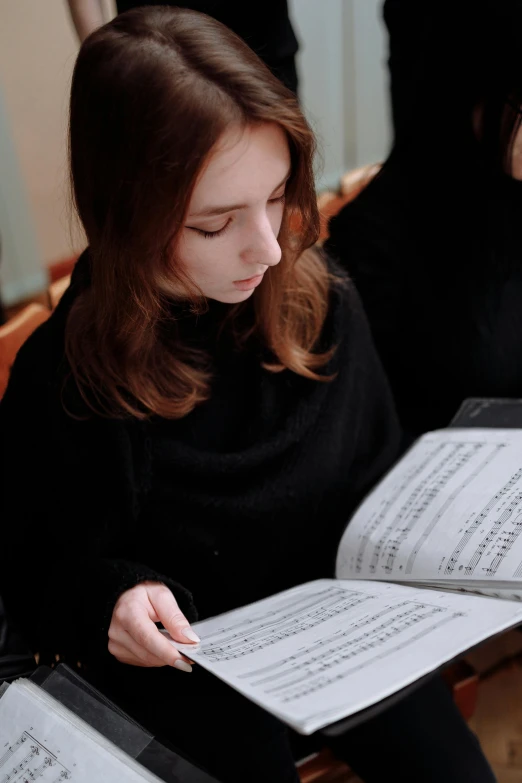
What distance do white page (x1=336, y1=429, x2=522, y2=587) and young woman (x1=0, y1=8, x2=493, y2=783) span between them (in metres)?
0.11

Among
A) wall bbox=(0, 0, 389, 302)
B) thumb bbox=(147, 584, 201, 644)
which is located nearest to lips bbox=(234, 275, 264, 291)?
thumb bbox=(147, 584, 201, 644)

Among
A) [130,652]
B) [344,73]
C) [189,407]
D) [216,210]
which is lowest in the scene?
[130,652]

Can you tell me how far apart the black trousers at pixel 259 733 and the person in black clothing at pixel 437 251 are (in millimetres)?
474

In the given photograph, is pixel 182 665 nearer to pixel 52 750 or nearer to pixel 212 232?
pixel 52 750

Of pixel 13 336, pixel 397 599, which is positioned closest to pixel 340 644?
pixel 397 599

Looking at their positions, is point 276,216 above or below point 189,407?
above

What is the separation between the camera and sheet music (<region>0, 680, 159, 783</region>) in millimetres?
656

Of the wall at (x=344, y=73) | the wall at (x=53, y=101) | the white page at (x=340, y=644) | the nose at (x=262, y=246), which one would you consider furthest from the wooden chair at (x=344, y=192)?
the wall at (x=344, y=73)

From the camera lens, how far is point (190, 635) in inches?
29.3

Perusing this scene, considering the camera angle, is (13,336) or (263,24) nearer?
(13,336)

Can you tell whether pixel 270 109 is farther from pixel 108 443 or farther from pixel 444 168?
pixel 444 168

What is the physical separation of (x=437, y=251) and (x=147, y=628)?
0.70m

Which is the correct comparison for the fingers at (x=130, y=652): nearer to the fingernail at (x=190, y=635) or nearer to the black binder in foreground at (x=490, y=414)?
the fingernail at (x=190, y=635)

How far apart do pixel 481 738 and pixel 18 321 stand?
100 cm
